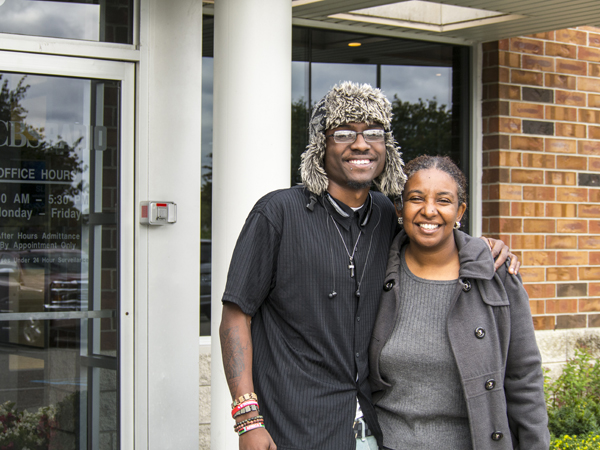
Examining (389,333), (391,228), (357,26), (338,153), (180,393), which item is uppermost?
(357,26)

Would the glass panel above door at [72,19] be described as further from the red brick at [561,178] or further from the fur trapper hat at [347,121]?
the red brick at [561,178]

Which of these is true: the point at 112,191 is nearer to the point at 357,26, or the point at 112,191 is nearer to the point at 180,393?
the point at 180,393

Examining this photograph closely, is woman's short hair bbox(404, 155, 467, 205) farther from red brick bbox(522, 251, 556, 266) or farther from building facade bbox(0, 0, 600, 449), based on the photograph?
red brick bbox(522, 251, 556, 266)

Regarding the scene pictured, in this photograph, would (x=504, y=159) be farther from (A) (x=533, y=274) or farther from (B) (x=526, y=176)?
(A) (x=533, y=274)

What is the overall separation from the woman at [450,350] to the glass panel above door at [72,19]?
243 centimetres

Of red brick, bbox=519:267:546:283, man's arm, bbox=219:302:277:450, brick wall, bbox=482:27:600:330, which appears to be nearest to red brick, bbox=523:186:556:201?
brick wall, bbox=482:27:600:330

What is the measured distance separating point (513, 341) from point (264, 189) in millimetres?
1658

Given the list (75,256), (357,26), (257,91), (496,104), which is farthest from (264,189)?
(496,104)

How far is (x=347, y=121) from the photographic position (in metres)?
2.44

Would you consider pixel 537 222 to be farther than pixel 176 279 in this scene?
Yes

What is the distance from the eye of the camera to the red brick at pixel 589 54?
6484mm

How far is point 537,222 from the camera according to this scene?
6.19 metres

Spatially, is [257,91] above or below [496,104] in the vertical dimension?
below

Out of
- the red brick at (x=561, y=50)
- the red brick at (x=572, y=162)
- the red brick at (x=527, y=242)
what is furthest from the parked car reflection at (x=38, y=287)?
the red brick at (x=561, y=50)
